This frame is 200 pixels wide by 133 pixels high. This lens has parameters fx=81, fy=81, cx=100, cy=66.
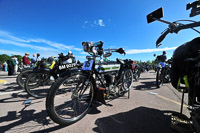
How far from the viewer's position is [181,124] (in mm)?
1128

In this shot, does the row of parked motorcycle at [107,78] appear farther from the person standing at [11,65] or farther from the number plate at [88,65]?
the person standing at [11,65]

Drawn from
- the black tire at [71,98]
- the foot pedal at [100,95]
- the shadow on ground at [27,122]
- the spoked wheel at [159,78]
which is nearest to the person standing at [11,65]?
the shadow on ground at [27,122]

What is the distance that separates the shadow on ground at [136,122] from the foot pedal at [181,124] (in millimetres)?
206

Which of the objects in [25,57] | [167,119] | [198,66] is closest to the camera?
[198,66]

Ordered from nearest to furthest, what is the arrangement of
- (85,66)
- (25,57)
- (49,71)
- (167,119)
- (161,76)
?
(167,119), (85,66), (49,71), (161,76), (25,57)

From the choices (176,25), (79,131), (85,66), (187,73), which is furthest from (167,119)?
(85,66)

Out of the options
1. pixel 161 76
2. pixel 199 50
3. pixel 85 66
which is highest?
pixel 199 50

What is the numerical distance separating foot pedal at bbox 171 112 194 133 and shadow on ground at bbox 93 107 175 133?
21 centimetres

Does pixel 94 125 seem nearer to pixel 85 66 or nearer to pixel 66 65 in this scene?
pixel 85 66

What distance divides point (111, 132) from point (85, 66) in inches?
47.4

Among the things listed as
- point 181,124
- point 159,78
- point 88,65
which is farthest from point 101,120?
point 159,78

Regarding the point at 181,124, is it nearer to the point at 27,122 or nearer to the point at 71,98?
the point at 71,98

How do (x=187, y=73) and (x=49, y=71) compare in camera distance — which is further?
(x=49, y=71)

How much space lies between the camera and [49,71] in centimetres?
275
